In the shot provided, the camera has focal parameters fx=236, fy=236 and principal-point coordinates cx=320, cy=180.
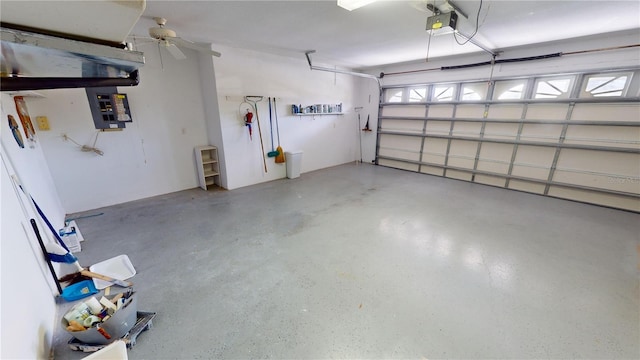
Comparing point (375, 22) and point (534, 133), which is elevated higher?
point (375, 22)

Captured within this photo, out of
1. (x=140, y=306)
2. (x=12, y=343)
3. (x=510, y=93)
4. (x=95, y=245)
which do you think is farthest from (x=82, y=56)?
(x=510, y=93)

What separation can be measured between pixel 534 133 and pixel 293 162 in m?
4.79

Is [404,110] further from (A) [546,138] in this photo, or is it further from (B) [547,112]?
(A) [546,138]

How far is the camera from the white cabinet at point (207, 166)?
4.56 meters

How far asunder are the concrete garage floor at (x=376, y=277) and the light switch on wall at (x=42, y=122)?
53.9 inches

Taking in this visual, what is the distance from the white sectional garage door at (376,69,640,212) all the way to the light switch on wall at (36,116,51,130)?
6589 millimetres

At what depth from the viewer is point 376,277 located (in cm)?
223

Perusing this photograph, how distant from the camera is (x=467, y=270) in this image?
233 centimetres

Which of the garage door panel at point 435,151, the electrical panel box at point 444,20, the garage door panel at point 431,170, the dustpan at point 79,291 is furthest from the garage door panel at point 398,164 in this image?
the dustpan at point 79,291

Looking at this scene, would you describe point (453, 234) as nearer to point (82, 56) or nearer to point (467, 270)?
point (467, 270)

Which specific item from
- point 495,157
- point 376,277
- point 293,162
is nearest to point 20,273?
point 376,277

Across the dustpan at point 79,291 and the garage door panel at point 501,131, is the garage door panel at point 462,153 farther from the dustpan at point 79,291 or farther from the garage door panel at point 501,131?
the dustpan at point 79,291

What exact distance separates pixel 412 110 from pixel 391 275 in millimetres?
4922

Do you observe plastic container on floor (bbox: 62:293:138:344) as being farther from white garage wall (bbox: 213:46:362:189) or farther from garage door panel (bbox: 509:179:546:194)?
garage door panel (bbox: 509:179:546:194)
